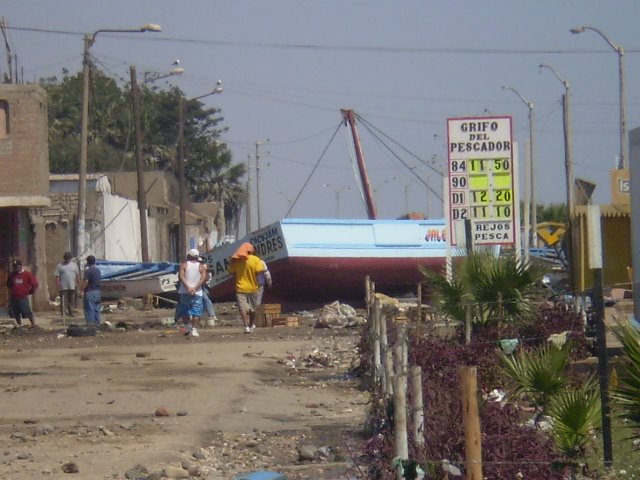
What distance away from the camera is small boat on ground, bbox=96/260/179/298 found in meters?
39.6

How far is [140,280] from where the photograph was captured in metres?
39.7

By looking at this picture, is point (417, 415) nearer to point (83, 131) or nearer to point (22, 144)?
point (22, 144)

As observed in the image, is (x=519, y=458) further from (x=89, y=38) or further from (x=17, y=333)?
(x=89, y=38)

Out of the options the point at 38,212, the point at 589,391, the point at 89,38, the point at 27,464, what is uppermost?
the point at 89,38

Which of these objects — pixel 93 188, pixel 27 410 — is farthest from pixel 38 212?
pixel 27 410

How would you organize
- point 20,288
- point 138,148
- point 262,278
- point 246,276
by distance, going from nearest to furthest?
point 246,276 → point 262,278 → point 20,288 → point 138,148

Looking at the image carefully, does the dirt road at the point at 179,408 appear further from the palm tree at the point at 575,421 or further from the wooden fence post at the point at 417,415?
the palm tree at the point at 575,421

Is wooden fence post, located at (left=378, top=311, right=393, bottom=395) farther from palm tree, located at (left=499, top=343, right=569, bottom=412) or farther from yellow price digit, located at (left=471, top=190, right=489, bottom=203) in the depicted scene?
yellow price digit, located at (left=471, top=190, right=489, bottom=203)

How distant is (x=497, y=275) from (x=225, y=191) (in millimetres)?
84701

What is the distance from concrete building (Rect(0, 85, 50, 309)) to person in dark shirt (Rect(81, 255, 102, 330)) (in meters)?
6.60

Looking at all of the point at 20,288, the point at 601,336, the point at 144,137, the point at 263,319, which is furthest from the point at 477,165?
the point at 144,137

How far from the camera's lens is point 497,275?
1380 centimetres

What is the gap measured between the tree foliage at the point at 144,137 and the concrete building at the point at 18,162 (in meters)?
42.3

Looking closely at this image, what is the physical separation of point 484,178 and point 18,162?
18.7 m
